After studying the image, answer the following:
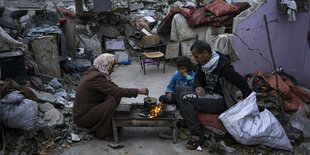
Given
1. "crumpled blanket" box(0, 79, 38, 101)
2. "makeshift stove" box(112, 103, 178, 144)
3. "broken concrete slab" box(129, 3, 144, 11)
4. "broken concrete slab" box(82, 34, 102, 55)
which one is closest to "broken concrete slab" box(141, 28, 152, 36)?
"broken concrete slab" box(82, 34, 102, 55)

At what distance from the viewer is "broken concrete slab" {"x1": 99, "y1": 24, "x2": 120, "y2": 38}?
1059 cm

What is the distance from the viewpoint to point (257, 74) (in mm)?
5855

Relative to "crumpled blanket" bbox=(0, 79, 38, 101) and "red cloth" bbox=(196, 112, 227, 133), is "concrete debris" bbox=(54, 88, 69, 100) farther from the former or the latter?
"red cloth" bbox=(196, 112, 227, 133)

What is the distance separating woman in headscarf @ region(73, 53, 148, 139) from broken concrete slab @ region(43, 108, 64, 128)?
1.45ft

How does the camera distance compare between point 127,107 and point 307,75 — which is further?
point 307,75

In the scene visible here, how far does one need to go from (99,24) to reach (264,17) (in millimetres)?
7010

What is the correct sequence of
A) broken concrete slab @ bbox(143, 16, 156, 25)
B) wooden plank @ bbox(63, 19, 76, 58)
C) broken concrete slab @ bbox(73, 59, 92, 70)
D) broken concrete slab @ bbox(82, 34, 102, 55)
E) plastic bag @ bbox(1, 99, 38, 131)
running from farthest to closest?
broken concrete slab @ bbox(143, 16, 156, 25)
broken concrete slab @ bbox(82, 34, 102, 55)
wooden plank @ bbox(63, 19, 76, 58)
broken concrete slab @ bbox(73, 59, 92, 70)
plastic bag @ bbox(1, 99, 38, 131)

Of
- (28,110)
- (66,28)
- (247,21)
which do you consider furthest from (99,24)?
(28,110)

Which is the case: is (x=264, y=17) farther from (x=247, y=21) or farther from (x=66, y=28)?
(x=66, y=28)

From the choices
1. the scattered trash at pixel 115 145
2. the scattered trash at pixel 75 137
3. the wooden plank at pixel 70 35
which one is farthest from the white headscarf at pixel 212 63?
the wooden plank at pixel 70 35

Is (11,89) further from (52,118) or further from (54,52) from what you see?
(54,52)

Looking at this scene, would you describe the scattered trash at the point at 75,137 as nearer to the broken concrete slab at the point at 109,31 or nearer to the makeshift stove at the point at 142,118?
the makeshift stove at the point at 142,118

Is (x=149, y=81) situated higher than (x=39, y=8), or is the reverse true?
(x=39, y=8)

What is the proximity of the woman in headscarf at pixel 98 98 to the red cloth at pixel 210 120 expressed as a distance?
0.99 metres
